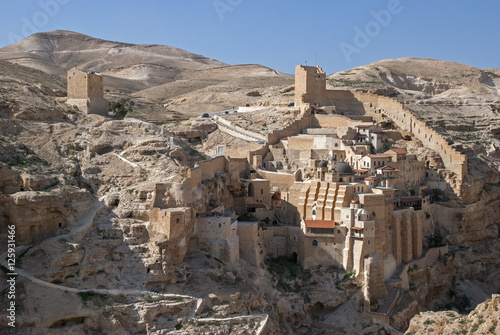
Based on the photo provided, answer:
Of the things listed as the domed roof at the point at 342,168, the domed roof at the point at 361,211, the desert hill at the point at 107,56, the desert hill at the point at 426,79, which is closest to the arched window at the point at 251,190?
the domed roof at the point at 342,168

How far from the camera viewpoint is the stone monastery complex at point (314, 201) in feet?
105

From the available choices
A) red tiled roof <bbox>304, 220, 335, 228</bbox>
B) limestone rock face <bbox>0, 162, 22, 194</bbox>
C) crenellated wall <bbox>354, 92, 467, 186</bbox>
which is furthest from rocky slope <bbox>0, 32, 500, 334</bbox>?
red tiled roof <bbox>304, 220, 335, 228</bbox>

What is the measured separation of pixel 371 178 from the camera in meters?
37.6

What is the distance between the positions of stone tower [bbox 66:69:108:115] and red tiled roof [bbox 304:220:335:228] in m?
15.4

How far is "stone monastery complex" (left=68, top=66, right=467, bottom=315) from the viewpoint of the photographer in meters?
31.9

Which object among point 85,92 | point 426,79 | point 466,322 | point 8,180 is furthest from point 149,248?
point 426,79

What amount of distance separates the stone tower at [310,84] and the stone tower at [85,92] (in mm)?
16812

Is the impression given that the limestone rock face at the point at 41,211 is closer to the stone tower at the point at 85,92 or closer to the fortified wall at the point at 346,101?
the stone tower at the point at 85,92

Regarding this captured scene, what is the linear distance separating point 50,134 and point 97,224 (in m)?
7.67

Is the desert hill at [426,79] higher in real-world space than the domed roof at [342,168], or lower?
higher

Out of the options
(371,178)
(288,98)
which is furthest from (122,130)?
(288,98)

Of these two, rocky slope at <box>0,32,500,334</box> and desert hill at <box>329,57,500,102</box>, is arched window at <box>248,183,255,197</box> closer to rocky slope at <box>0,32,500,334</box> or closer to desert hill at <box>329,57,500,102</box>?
rocky slope at <box>0,32,500,334</box>

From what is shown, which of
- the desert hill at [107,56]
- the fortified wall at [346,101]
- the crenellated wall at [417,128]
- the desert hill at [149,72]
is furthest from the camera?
the desert hill at [107,56]

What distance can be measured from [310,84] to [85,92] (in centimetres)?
1901
